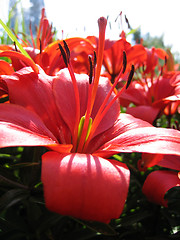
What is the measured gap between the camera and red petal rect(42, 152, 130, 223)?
0.36 m

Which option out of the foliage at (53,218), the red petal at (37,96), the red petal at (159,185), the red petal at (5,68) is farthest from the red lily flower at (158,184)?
the red petal at (5,68)

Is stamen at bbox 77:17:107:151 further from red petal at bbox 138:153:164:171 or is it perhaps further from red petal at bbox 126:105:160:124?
red petal at bbox 126:105:160:124

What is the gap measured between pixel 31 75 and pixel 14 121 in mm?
150

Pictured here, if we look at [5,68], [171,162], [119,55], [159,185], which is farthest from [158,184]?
[119,55]

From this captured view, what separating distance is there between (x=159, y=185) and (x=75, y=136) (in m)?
0.23

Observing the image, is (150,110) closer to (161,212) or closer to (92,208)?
(161,212)

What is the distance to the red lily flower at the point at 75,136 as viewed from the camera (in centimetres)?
37

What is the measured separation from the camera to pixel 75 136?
0.59 m

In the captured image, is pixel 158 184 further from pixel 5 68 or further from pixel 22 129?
pixel 5 68

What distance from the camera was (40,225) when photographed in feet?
2.29

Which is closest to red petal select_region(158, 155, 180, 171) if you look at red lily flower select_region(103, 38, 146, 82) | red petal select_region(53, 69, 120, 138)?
red petal select_region(53, 69, 120, 138)

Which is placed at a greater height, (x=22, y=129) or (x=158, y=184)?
(x=22, y=129)

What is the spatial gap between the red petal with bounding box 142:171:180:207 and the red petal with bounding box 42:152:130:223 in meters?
0.20

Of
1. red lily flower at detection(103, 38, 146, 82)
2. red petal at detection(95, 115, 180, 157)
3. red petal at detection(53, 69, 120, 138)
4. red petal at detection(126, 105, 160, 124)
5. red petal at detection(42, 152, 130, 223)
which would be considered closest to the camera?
red petal at detection(42, 152, 130, 223)
